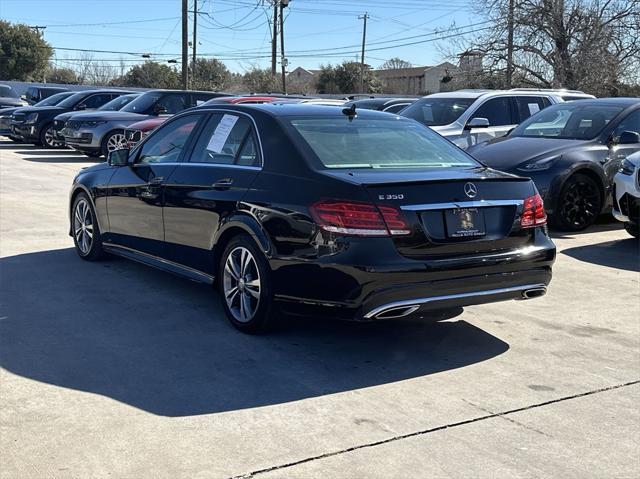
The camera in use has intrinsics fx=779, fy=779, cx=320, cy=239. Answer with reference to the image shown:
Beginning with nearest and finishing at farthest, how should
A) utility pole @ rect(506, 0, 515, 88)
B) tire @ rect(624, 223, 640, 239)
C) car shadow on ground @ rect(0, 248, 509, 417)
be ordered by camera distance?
car shadow on ground @ rect(0, 248, 509, 417)
tire @ rect(624, 223, 640, 239)
utility pole @ rect(506, 0, 515, 88)

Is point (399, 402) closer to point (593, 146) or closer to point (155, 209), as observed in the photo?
point (155, 209)

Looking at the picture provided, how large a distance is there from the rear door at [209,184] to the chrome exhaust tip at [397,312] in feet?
4.56

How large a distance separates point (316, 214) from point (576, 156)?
5.95 metres

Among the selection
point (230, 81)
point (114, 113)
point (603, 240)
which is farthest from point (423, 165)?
point (230, 81)

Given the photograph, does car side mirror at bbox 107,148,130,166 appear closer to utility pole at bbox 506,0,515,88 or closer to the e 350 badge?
the e 350 badge

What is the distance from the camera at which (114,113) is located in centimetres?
1848

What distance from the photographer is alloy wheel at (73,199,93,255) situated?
25.4 ft

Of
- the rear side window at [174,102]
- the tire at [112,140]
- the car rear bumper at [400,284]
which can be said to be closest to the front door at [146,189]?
the car rear bumper at [400,284]

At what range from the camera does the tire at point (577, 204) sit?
9.59 meters

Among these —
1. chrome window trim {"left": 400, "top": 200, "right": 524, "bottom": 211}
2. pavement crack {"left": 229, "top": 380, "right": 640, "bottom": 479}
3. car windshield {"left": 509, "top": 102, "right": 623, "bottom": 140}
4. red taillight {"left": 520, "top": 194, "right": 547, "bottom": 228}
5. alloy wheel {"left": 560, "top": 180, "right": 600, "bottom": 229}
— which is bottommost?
pavement crack {"left": 229, "top": 380, "right": 640, "bottom": 479}

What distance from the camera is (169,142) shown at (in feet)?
22.0

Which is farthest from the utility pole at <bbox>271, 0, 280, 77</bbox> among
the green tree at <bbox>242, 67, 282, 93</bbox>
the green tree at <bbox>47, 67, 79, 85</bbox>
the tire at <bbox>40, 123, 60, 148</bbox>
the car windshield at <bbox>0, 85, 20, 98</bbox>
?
the green tree at <bbox>47, 67, 79, 85</bbox>

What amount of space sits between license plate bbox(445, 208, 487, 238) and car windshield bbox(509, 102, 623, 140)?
595 centimetres

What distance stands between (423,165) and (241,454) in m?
2.57
